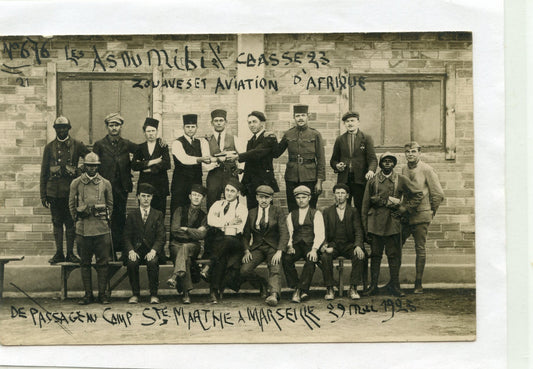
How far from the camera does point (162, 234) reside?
2.75 m

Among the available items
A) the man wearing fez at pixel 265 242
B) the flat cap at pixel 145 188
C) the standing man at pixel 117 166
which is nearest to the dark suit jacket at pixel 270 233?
→ the man wearing fez at pixel 265 242

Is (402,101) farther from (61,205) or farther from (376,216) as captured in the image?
(61,205)

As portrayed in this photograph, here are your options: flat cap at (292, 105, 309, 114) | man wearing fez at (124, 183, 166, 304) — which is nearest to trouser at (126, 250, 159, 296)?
man wearing fez at (124, 183, 166, 304)

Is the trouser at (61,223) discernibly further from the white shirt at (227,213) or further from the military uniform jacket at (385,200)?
the military uniform jacket at (385,200)

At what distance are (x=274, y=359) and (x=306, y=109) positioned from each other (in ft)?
3.56

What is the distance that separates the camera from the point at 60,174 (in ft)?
8.91

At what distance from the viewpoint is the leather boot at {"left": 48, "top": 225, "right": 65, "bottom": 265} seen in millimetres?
2723

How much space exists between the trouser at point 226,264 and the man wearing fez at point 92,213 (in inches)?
18.6

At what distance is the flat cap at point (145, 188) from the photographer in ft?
9.07

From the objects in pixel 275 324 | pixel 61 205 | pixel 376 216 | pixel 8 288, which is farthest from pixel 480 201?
pixel 8 288

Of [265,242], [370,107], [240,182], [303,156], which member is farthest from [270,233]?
[370,107]

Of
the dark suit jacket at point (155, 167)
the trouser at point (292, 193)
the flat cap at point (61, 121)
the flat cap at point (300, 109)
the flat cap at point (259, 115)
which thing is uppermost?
the flat cap at point (300, 109)

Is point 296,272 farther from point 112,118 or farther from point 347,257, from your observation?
point 112,118

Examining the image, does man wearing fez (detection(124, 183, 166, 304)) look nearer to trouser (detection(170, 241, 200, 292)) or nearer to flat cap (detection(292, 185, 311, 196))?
trouser (detection(170, 241, 200, 292))
